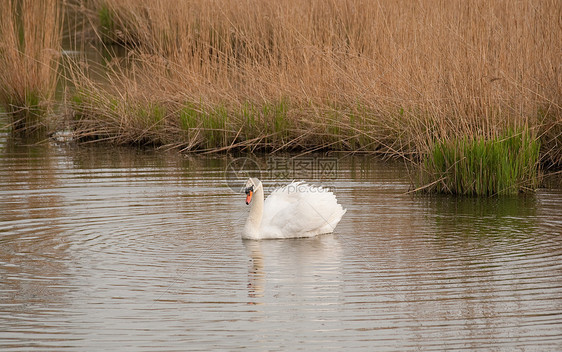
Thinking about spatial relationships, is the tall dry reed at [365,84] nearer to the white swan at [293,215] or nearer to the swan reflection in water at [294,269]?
the white swan at [293,215]

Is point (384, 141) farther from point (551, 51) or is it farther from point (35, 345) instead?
point (35, 345)

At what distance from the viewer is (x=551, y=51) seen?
11.3m

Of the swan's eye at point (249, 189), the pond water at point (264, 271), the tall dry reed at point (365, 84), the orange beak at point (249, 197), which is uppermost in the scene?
the tall dry reed at point (365, 84)

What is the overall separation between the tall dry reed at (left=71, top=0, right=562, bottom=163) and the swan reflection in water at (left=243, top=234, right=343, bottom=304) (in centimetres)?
280

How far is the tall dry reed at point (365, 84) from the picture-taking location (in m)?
11.0

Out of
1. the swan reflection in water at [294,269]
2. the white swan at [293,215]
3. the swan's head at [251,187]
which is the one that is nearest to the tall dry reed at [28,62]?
the swan's head at [251,187]

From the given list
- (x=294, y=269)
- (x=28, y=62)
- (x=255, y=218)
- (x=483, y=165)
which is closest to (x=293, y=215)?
(x=255, y=218)

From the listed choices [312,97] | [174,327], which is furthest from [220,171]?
[174,327]

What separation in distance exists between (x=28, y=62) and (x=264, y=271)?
9.38 m

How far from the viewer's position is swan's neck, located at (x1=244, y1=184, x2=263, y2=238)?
819cm

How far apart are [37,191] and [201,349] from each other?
566cm

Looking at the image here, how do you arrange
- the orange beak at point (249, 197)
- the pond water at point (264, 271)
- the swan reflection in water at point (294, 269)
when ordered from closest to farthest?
1. the pond water at point (264, 271)
2. the swan reflection in water at point (294, 269)
3. the orange beak at point (249, 197)

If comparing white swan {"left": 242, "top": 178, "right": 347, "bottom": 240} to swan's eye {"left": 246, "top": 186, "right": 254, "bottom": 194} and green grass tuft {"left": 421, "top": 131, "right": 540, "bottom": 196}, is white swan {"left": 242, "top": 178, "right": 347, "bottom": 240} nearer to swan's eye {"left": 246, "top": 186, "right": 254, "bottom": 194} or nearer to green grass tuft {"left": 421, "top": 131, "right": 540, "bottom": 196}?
swan's eye {"left": 246, "top": 186, "right": 254, "bottom": 194}

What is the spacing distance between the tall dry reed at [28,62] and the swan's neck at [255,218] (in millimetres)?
7503
